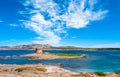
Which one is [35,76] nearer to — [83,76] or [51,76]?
[51,76]

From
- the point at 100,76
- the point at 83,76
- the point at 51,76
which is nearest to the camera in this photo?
the point at 51,76

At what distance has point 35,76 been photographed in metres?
35.7

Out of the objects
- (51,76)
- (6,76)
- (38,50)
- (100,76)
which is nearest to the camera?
(6,76)

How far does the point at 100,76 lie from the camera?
44.3m

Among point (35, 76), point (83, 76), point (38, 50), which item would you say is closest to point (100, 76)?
point (83, 76)

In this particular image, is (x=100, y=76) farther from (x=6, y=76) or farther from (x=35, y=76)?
(x=6, y=76)

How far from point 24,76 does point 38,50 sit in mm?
117947

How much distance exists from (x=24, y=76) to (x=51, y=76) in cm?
456

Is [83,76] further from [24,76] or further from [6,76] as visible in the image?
[6,76]

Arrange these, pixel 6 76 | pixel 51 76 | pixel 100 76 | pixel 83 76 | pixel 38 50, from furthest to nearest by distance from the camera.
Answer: pixel 38 50
pixel 100 76
pixel 83 76
pixel 51 76
pixel 6 76

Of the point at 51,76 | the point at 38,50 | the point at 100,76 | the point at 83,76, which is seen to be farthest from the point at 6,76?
the point at 38,50

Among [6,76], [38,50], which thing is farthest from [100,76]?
[38,50]

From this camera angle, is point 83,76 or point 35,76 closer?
point 35,76

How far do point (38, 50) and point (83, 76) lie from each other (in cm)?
11348
